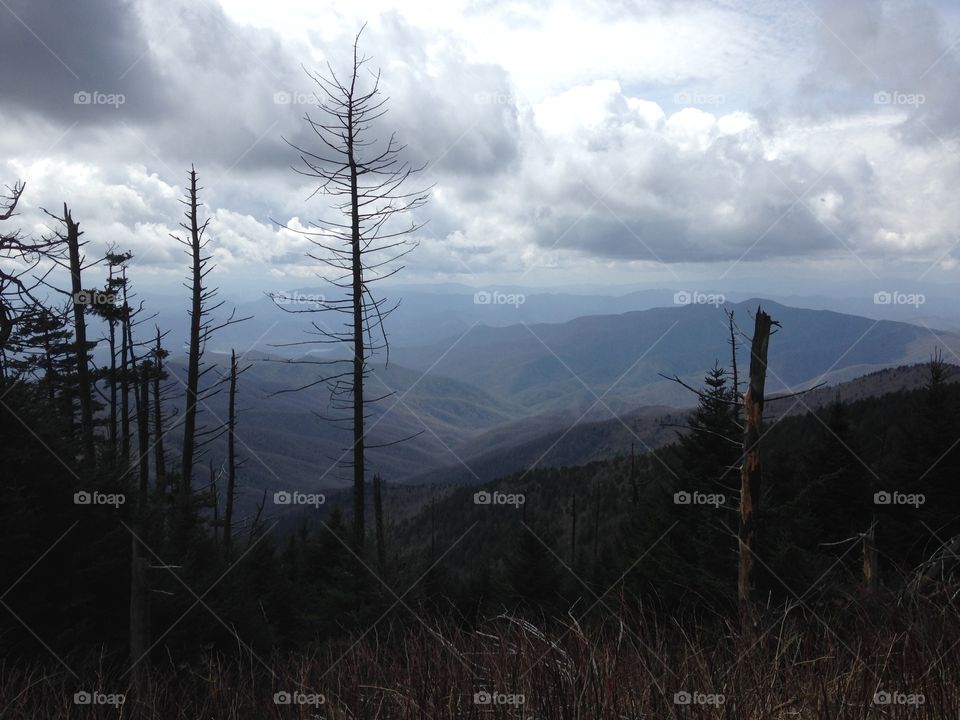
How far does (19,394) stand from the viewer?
9.07 meters

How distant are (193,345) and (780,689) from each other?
19814mm

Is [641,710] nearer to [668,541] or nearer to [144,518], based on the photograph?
[144,518]

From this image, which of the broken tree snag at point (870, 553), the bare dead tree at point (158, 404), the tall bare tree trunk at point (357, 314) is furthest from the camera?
the bare dead tree at point (158, 404)

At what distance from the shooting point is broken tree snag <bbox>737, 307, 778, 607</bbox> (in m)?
9.61

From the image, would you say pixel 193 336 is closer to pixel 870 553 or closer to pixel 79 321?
pixel 79 321

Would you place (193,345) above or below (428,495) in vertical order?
above

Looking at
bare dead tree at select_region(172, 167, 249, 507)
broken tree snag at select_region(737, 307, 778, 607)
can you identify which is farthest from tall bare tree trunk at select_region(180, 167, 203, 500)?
broken tree snag at select_region(737, 307, 778, 607)

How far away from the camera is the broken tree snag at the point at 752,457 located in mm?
9609

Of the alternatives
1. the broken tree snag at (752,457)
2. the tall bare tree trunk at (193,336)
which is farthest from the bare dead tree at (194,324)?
the broken tree snag at (752,457)

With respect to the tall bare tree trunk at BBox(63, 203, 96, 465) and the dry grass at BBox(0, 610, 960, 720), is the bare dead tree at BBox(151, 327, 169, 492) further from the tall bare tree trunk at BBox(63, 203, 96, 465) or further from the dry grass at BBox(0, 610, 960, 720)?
the dry grass at BBox(0, 610, 960, 720)

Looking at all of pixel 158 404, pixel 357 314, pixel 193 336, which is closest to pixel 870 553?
pixel 357 314

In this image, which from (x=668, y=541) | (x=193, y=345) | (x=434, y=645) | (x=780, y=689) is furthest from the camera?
(x=668, y=541)

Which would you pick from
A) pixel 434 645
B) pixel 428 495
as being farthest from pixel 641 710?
pixel 428 495

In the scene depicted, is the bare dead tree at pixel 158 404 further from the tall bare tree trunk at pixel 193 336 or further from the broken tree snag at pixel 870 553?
the broken tree snag at pixel 870 553
